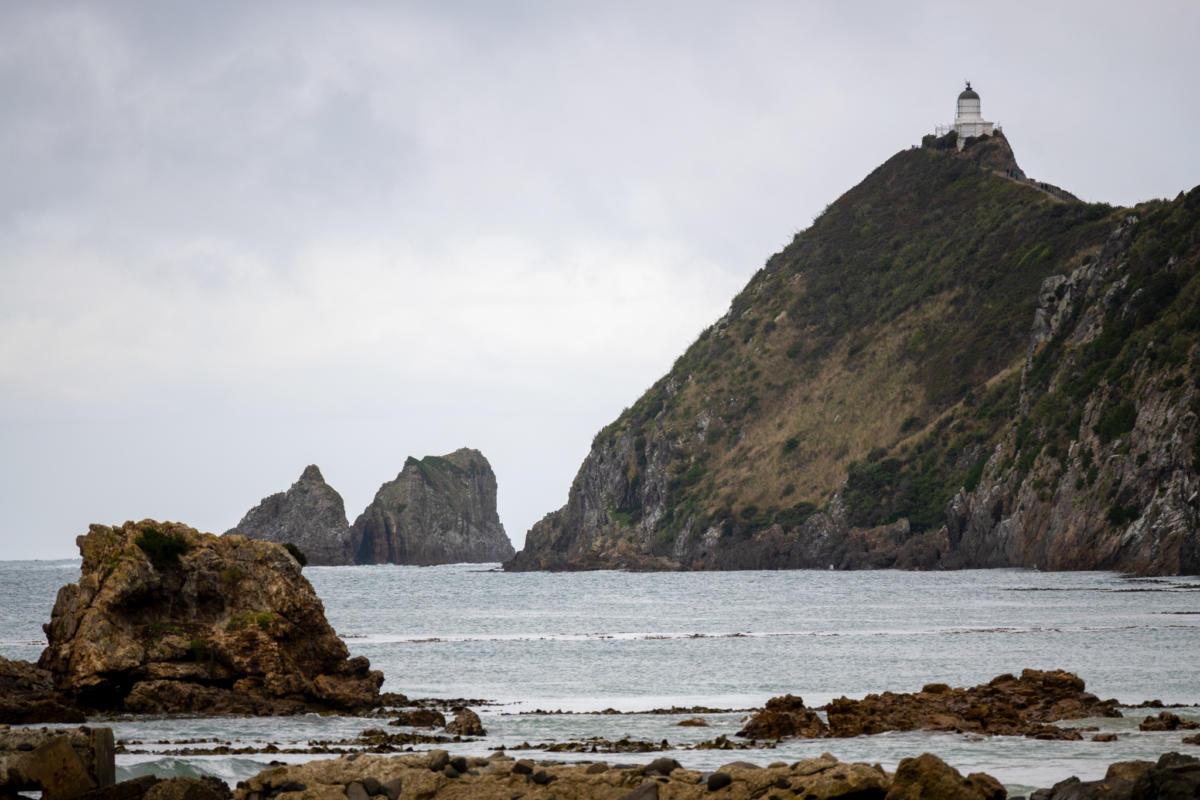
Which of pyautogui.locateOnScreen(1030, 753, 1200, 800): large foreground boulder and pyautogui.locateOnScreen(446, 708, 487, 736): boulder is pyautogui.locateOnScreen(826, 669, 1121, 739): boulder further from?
pyautogui.locateOnScreen(1030, 753, 1200, 800): large foreground boulder

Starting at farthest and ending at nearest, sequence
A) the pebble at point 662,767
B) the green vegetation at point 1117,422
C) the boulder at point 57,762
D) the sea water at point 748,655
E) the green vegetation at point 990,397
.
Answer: the green vegetation at point 990,397 < the green vegetation at point 1117,422 < the sea water at point 748,655 < the boulder at point 57,762 < the pebble at point 662,767

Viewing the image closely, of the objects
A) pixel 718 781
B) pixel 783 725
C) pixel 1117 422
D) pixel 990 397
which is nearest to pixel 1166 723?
pixel 783 725

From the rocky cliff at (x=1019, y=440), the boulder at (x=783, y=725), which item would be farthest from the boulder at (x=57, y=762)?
the rocky cliff at (x=1019, y=440)

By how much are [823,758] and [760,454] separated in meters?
177

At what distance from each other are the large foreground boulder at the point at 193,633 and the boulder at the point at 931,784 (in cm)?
2243

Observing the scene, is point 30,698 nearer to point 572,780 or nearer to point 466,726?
point 466,726

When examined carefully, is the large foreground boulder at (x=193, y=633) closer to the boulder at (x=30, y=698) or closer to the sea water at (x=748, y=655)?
the boulder at (x=30, y=698)

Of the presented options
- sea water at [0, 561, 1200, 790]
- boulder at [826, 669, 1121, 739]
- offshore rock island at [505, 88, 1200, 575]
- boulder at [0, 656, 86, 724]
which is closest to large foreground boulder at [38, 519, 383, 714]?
boulder at [0, 656, 86, 724]

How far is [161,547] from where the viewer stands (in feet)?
142

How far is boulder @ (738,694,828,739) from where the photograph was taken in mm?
33219

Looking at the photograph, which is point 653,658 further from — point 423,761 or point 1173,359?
point 1173,359

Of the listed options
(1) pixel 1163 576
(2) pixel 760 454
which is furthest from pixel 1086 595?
(2) pixel 760 454

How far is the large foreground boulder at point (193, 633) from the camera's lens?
40.0m

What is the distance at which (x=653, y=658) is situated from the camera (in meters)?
60.0
